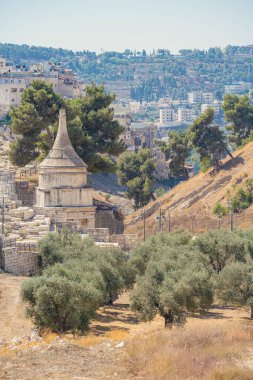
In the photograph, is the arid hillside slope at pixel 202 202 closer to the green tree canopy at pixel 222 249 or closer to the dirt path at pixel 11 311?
Result: the green tree canopy at pixel 222 249

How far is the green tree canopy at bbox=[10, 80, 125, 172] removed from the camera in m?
49.3

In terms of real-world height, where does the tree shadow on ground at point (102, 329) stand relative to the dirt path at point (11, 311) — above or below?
below

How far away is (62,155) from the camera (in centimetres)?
4291

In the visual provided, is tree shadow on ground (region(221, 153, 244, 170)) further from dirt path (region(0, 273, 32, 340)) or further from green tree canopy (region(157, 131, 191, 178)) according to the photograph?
dirt path (region(0, 273, 32, 340))

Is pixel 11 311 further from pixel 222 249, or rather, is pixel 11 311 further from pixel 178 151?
pixel 178 151

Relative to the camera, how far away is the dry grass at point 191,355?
1869cm

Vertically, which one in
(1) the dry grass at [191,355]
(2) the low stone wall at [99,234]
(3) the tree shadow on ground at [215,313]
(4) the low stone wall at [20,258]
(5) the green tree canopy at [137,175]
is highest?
(1) the dry grass at [191,355]

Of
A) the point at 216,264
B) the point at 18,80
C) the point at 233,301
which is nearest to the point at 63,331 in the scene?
the point at 233,301

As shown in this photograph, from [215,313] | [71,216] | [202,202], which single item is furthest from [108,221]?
[215,313]

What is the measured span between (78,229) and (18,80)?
210 ft

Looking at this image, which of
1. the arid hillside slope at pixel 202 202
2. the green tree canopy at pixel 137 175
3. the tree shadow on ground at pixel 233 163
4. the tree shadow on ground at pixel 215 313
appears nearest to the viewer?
the tree shadow on ground at pixel 215 313

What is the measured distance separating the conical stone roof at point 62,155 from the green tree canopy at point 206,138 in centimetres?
2155

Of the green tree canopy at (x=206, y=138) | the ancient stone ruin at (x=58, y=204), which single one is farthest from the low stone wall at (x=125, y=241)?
the green tree canopy at (x=206, y=138)

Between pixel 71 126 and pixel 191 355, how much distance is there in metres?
29.4
